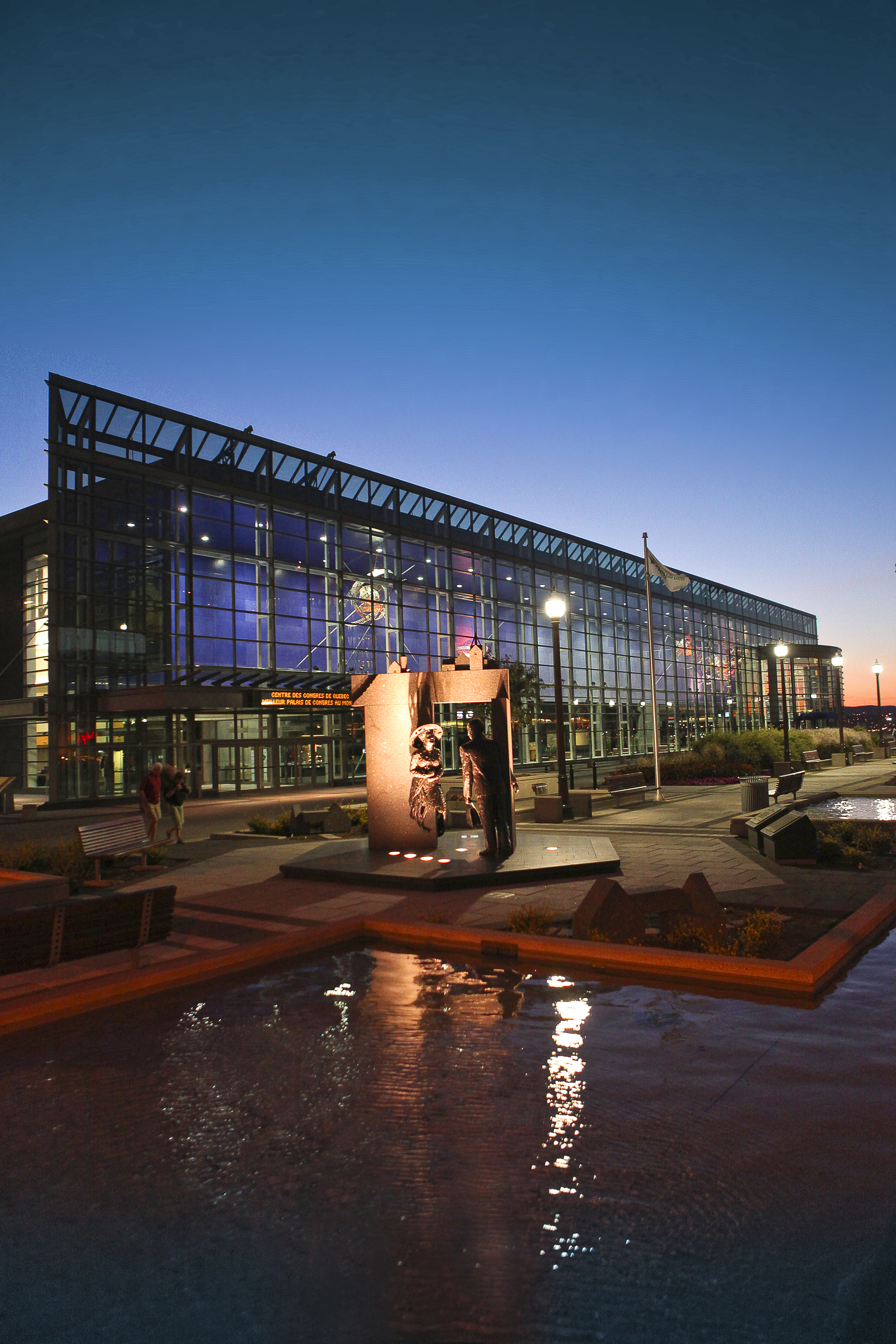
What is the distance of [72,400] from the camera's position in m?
34.7

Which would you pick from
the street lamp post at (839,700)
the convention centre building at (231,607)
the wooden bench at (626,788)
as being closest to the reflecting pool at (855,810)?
the wooden bench at (626,788)

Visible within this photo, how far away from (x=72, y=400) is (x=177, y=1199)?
36.0 m

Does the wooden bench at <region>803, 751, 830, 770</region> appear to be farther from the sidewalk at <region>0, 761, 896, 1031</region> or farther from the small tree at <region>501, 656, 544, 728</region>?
the sidewalk at <region>0, 761, 896, 1031</region>

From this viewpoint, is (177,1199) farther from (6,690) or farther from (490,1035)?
(6,690)

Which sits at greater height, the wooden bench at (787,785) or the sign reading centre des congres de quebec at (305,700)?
the sign reading centre des congres de quebec at (305,700)

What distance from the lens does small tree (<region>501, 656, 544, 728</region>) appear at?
143 ft

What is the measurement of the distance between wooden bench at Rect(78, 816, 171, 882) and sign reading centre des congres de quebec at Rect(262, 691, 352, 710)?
72.7 ft

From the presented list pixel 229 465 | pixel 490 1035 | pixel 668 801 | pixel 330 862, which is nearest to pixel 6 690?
pixel 229 465

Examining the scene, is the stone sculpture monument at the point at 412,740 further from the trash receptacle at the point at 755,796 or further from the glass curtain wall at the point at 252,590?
the glass curtain wall at the point at 252,590

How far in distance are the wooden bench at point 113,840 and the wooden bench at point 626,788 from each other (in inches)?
582

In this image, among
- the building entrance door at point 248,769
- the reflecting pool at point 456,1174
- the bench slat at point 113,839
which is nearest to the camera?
the reflecting pool at point 456,1174

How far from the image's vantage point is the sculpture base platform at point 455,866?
484 inches

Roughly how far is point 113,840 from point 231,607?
25980 mm

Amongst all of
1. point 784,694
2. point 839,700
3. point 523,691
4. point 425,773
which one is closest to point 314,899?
point 425,773
